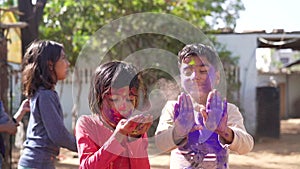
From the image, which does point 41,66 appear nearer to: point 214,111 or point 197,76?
point 197,76

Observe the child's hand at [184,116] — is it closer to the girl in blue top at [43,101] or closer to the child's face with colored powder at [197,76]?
the child's face with colored powder at [197,76]

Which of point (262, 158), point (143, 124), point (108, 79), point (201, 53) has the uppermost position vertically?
point (201, 53)

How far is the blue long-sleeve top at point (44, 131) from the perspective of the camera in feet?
7.98

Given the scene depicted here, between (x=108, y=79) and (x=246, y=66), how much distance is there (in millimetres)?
11009

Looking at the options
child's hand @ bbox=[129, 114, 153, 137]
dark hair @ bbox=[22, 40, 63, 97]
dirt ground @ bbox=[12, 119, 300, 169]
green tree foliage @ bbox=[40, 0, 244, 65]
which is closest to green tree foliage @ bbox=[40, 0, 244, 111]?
green tree foliage @ bbox=[40, 0, 244, 65]

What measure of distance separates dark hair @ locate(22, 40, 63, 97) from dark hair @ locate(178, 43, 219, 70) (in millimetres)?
749

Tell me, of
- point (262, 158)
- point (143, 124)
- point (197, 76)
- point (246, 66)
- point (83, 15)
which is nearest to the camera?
point (143, 124)

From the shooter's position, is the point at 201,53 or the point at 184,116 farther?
the point at 201,53

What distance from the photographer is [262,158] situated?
8969mm

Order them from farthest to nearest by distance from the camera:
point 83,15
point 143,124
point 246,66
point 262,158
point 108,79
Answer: point 246,66, point 83,15, point 262,158, point 108,79, point 143,124

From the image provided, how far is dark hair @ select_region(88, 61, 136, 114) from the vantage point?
187 centimetres

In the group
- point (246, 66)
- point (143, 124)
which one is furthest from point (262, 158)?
point (143, 124)

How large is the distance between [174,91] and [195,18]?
32.7 feet

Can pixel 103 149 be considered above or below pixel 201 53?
below
